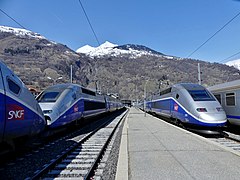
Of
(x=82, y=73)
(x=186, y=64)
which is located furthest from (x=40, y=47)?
(x=186, y=64)

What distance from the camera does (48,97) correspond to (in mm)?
13398

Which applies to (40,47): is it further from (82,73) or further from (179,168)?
(179,168)

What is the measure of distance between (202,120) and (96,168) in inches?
288

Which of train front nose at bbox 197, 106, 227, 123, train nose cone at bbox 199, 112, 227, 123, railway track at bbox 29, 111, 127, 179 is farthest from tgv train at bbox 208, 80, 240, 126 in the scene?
railway track at bbox 29, 111, 127, 179

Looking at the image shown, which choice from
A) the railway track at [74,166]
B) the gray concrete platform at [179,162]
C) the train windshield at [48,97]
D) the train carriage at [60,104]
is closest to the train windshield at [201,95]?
the gray concrete platform at [179,162]

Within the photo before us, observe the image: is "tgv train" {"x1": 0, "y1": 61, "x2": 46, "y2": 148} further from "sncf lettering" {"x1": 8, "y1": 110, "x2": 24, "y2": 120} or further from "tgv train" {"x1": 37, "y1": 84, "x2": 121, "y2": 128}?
"tgv train" {"x1": 37, "y1": 84, "x2": 121, "y2": 128}

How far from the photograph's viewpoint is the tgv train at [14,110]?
6.13 m

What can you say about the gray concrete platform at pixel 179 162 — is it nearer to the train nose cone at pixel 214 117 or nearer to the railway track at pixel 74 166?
the railway track at pixel 74 166

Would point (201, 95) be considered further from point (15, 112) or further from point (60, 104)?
point (15, 112)

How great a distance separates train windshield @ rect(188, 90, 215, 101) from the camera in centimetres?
1384

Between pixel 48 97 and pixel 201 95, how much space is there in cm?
837

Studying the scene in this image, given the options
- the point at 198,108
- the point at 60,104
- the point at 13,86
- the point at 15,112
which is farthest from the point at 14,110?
the point at 198,108

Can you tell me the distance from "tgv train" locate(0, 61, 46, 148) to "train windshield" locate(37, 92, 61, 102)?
461 centimetres

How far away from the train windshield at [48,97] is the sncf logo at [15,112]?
19.3 ft
